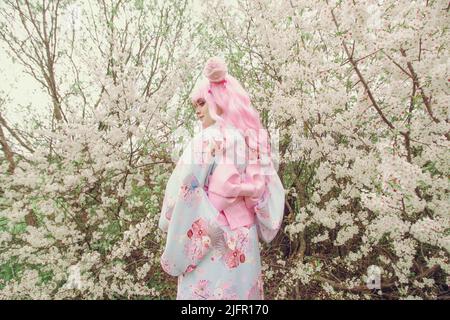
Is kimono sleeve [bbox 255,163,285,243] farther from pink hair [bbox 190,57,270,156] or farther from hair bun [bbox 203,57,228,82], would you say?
hair bun [bbox 203,57,228,82]

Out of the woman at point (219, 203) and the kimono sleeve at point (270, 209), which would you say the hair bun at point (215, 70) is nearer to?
the woman at point (219, 203)

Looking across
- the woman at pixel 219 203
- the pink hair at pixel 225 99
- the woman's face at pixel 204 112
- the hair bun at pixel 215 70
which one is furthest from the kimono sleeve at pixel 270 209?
the hair bun at pixel 215 70

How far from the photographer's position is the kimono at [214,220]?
7.25ft

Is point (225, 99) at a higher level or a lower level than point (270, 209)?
higher

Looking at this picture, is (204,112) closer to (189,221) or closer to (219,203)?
(219,203)

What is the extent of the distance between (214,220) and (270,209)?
42cm

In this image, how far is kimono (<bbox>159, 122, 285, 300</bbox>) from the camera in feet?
7.25

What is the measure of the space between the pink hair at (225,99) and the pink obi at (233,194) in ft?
0.90

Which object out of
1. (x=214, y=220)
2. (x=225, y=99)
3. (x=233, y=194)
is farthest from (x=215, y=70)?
(x=214, y=220)

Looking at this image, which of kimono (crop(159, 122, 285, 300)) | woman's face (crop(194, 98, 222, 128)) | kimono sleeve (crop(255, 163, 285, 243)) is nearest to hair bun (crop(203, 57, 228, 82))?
woman's face (crop(194, 98, 222, 128))

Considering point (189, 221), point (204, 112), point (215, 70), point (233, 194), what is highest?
point (215, 70)

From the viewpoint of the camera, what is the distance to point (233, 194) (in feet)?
7.47
